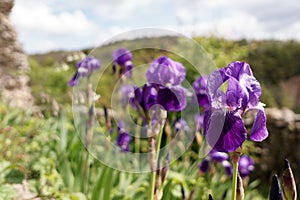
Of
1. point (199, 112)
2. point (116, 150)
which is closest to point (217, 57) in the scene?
point (199, 112)

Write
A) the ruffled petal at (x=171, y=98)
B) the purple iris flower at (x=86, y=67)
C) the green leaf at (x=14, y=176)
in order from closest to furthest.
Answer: the ruffled petal at (x=171, y=98) → the green leaf at (x=14, y=176) → the purple iris flower at (x=86, y=67)

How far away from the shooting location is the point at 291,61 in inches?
853

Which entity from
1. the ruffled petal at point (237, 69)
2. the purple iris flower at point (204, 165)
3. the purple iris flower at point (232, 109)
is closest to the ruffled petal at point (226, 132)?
the purple iris flower at point (232, 109)

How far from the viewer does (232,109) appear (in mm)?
1426

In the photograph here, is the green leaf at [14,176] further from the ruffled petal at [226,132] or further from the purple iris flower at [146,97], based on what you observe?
the ruffled petal at [226,132]

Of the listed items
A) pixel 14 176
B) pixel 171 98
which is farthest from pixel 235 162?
pixel 14 176

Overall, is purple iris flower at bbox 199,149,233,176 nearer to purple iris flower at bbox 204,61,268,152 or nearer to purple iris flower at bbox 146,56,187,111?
purple iris flower at bbox 146,56,187,111

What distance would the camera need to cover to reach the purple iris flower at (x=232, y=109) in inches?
53.2

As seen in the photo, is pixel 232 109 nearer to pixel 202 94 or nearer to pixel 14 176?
pixel 14 176

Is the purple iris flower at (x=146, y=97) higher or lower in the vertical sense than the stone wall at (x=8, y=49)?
lower

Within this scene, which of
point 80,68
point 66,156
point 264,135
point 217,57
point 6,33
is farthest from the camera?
point 217,57

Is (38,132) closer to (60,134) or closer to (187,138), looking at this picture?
(60,134)

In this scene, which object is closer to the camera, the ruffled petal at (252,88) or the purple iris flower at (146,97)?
the ruffled petal at (252,88)

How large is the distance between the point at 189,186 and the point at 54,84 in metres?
9.37
